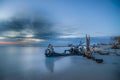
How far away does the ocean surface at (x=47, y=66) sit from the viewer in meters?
1.82

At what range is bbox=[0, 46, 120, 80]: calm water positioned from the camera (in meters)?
1.82

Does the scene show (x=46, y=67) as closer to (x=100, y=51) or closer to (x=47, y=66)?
(x=47, y=66)

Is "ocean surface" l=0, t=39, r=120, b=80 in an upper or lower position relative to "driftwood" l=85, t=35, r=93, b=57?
lower

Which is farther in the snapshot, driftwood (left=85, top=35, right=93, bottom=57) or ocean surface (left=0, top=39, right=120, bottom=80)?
driftwood (left=85, top=35, right=93, bottom=57)

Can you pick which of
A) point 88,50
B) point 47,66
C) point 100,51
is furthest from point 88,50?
point 47,66

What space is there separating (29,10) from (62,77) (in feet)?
3.06

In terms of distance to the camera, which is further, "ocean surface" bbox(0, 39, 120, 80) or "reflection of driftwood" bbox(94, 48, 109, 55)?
"reflection of driftwood" bbox(94, 48, 109, 55)

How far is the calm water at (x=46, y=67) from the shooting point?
5.98 feet

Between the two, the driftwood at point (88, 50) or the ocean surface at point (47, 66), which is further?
the driftwood at point (88, 50)

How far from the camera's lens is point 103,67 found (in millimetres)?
1910

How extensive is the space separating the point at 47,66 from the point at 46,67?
17 millimetres

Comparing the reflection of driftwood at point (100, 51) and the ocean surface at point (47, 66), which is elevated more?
the reflection of driftwood at point (100, 51)

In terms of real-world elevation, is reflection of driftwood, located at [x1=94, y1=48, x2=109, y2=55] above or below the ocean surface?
above

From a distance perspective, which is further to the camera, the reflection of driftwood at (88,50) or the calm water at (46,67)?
the reflection of driftwood at (88,50)
